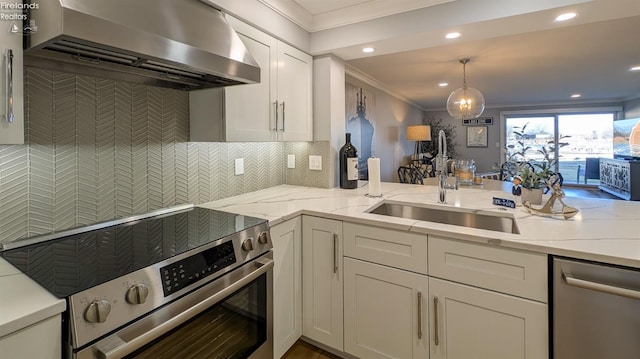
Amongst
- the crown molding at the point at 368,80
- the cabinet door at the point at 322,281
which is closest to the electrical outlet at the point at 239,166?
the cabinet door at the point at 322,281

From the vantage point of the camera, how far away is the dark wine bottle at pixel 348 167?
258 cm

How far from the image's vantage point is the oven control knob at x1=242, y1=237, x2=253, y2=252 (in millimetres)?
1403

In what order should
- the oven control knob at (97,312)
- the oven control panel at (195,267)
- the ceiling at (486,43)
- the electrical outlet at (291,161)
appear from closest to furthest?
the oven control knob at (97,312)
the oven control panel at (195,267)
the ceiling at (486,43)
the electrical outlet at (291,161)

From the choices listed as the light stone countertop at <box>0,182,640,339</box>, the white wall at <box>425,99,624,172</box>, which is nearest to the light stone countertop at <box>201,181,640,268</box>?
the light stone countertop at <box>0,182,640,339</box>

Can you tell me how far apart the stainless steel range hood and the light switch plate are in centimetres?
112

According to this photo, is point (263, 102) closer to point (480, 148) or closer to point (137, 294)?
point (137, 294)

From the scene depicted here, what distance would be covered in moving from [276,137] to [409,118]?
6.29m

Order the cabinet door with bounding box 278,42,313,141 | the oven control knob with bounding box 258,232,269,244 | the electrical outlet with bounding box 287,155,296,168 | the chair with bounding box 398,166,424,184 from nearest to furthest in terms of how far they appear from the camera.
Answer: the oven control knob with bounding box 258,232,269,244 → the cabinet door with bounding box 278,42,313,141 → the electrical outlet with bounding box 287,155,296,168 → the chair with bounding box 398,166,424,184

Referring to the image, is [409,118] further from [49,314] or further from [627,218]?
[49,314]

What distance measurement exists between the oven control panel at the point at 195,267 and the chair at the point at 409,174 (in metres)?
4.44

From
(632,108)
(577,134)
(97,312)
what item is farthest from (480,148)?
(97,312)

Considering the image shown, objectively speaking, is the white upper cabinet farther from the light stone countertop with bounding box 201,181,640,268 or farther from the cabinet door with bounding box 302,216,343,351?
the cabinet door with bounding box 302,216,343,351

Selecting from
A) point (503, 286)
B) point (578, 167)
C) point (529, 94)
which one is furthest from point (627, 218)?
point (578, 167)

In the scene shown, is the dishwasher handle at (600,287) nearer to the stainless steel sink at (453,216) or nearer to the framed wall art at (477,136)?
the stainless steel sink at (453,216)
